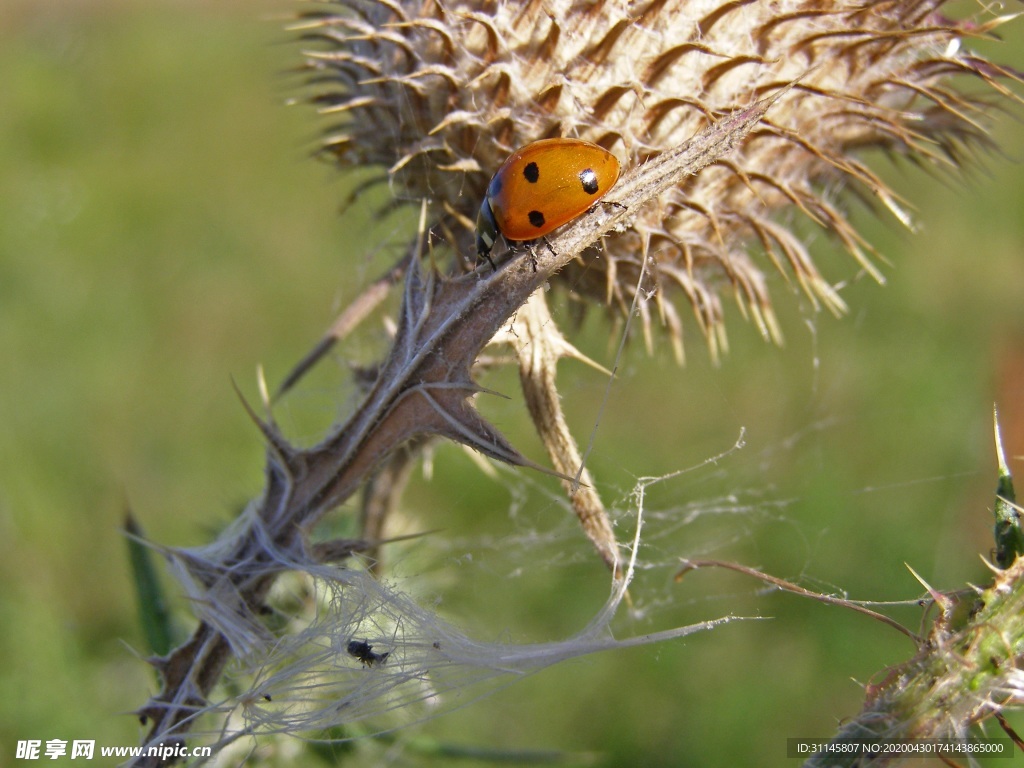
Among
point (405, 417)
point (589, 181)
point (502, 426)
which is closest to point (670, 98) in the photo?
point (589, 181)

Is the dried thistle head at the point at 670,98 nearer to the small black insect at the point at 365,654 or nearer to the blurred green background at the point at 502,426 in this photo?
the blurred green background at the point at 502,426

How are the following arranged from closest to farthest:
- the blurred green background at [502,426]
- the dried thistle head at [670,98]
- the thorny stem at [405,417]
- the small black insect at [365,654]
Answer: the thorny stem at [405,417], the small black insect at [365,654], the dried thistle head at [670,98], the blurred green background at [502,426]

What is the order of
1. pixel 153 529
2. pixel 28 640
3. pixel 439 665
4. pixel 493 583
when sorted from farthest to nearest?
pixel 153 529 < pixel 493 583 < pixel 28 640 < pixel 439 665

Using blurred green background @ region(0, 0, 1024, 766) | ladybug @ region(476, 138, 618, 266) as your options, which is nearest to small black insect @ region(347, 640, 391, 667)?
blurred green background @ region(0, 0, 1024, 766)

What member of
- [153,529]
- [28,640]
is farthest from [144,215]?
[28,640]

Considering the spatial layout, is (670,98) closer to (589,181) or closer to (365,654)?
(589,181)

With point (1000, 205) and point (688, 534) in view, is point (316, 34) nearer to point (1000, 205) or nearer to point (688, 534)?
point (688, 534)

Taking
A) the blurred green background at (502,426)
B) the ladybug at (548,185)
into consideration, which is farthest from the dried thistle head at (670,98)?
the blurred green background at (502,426)
